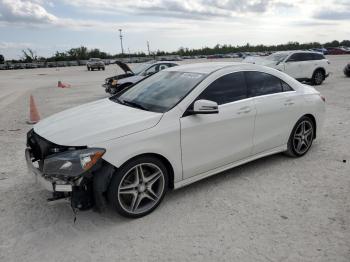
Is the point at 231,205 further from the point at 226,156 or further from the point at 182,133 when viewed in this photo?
the point at 182,133

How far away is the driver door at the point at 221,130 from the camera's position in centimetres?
395

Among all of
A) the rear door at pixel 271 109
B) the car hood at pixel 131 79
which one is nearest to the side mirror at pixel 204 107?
the rear door at pixel 271 109

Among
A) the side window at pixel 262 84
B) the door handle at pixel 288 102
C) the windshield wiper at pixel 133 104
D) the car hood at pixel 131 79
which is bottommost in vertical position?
the car hood at pixel 131 79

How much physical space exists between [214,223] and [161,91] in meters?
1.84

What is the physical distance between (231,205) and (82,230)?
170 centimetres

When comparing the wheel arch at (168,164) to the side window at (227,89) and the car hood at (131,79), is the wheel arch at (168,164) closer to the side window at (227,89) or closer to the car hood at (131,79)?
the side window at (227,89)

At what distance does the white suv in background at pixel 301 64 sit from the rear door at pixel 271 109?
434 inches

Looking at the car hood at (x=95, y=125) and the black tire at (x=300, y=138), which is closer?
the car hood at (x=95, y=125)

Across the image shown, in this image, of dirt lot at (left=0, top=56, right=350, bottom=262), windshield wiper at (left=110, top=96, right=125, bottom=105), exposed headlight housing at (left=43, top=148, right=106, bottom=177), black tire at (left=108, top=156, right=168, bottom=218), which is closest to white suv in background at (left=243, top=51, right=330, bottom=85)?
dirt lot at (left=0, top=56, right=350, bottom=262)

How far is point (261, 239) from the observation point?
3236 mm

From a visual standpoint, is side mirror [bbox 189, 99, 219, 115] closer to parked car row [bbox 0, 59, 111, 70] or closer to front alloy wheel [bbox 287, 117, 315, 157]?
front alloy wheel [bbox 287, 117, 315, 157]

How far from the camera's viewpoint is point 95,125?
3.66 meters

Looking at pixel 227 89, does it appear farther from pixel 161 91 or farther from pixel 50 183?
pixel 50 183

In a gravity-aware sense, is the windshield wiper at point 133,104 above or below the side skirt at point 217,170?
above
